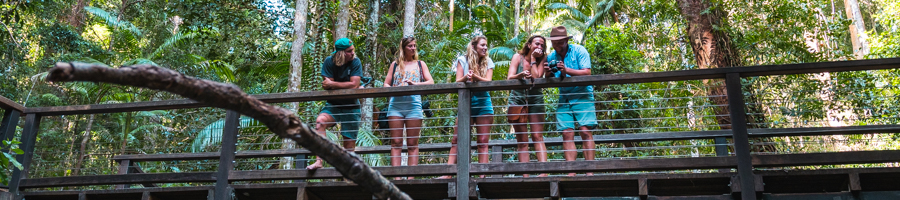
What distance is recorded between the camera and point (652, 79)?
454cm

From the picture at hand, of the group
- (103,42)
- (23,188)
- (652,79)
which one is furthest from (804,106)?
(103,42)

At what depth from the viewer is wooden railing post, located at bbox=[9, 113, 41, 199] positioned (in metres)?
5.33

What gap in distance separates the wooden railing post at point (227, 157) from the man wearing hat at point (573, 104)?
101 inches

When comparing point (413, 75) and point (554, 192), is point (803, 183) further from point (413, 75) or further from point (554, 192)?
point (413, 75)

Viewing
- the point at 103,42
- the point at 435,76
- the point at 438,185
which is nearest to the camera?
the point at 438,185

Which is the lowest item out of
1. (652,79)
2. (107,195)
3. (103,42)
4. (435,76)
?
(107,195)

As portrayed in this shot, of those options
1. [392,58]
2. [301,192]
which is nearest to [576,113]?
[301,192]

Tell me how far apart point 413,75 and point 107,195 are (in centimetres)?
277

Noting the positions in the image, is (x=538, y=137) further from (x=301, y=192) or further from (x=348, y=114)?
(x=301, y=192)

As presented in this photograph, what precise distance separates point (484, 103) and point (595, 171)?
105cm

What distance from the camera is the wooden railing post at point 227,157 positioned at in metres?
4.96

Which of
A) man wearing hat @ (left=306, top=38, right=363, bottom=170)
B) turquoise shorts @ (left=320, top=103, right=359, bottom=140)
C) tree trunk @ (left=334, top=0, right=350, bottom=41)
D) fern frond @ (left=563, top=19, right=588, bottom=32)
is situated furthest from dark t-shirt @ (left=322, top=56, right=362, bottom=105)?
fern frond @ (left=563, top=19, right=588, bottom=32)

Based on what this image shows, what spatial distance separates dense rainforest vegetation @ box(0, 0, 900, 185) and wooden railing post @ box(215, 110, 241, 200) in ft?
2.83

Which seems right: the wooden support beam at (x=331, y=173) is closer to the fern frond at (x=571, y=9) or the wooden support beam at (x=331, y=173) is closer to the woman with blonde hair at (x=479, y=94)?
the woman with blonde hair at (x=479, y=94)
